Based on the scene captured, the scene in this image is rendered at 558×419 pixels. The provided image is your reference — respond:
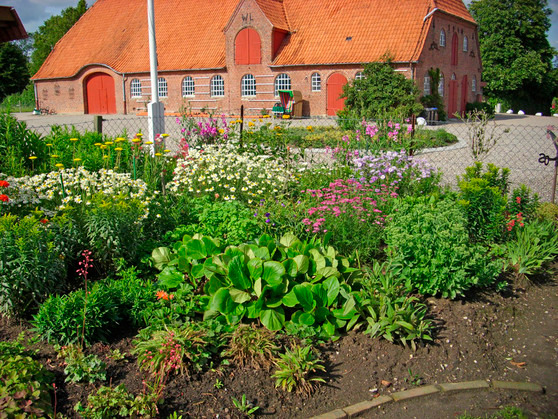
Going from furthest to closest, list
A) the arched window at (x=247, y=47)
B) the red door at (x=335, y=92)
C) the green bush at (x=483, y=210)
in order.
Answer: the arched window at (x=247, y=47), the red door at (x=335, y=92), the green bush at (x=483, y=210)

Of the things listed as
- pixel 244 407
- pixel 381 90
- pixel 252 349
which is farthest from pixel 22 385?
pixel 381 90

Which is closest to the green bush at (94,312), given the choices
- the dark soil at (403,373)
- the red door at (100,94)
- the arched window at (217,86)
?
the dark soil at (403,373)

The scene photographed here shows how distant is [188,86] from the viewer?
111 ft

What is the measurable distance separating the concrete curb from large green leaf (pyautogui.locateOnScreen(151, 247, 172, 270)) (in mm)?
2092

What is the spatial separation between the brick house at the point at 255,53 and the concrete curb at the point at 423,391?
69.3 feet

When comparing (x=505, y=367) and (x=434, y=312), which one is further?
(x=434, y=312)

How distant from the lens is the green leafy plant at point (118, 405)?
3.20 meters

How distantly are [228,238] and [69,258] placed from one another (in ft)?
4.77

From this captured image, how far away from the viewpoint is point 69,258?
475 cm

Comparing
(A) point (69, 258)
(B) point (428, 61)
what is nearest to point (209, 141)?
(A) point (69, 258)

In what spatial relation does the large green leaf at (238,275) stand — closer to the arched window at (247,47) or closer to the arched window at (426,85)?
the arched window at (426,85)

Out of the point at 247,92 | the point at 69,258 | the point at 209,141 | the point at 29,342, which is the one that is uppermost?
the point at 247,92

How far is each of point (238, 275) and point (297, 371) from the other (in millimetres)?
978

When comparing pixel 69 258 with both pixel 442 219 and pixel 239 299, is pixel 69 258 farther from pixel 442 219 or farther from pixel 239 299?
pixel 442 219
